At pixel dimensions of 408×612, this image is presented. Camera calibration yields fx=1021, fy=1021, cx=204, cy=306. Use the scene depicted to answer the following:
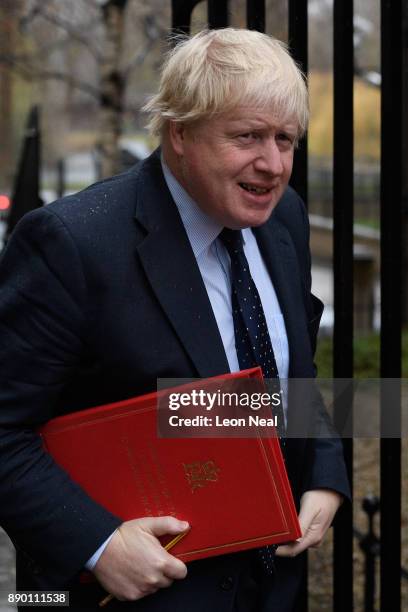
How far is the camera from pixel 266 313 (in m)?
2.28

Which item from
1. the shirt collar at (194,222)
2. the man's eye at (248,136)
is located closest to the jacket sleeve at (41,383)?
the shirt collar at (194,222)

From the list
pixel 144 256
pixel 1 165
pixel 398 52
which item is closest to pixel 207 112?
pixel 144 256

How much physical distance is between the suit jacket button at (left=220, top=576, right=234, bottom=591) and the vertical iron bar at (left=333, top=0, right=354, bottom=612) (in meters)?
0.47

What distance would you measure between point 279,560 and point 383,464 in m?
0.37

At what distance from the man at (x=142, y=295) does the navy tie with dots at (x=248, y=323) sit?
2 centimetres

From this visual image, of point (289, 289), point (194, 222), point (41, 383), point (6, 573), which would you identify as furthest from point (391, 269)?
point (6, 573)

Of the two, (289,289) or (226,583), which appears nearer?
(226,583)

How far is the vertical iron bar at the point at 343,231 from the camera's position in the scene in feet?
8.44

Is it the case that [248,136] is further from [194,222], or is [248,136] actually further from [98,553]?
[98,553]

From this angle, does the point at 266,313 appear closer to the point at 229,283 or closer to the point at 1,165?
the point at 229,283

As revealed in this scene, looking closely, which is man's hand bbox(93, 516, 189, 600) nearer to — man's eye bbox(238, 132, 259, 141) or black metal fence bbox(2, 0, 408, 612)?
black metal fence bbox(2, 0, 408, 612)

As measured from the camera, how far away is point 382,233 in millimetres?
2494

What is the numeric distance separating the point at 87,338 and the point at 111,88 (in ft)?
32.9

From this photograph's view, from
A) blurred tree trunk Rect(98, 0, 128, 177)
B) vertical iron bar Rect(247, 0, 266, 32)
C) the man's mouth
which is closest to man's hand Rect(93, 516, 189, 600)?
the man's mouth
